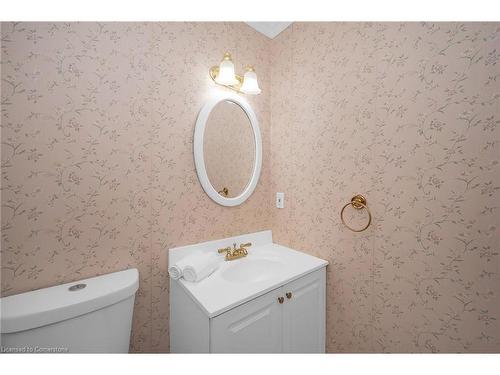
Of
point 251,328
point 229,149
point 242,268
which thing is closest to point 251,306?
point 251,328

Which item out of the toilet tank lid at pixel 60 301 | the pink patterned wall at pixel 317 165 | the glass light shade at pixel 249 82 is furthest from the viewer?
the glass light shade at pixel 249 82

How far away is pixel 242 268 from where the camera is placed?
1192 millimetres

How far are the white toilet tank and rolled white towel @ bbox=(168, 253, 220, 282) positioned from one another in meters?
0.17

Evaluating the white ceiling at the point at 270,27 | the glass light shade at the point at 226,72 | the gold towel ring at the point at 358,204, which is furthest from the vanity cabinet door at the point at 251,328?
the white ceiling at the point at 270,27

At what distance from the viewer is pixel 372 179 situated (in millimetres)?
987

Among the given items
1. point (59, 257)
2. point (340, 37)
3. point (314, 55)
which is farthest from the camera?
point (314, 55)

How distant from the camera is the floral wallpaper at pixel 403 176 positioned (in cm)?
73

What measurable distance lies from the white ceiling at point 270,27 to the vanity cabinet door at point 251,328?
159 cm

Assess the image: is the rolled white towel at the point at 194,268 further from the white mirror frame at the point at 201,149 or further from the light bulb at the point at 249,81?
the light bulb at the point at 249,81

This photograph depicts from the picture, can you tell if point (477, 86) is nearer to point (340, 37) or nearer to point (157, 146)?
point (340, 37)

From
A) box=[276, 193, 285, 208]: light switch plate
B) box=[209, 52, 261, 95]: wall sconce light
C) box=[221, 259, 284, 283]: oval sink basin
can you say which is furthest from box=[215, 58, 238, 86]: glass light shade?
box=[221, 259, 284, 283]: oval sink basin

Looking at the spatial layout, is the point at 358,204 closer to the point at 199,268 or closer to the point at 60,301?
the point at 199,268
